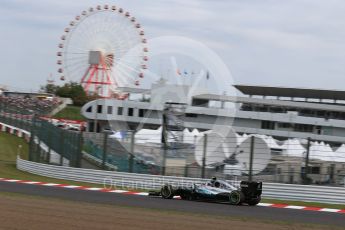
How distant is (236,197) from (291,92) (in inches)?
2347

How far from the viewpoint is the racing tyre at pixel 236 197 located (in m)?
15.4

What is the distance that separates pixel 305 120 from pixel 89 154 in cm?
4705

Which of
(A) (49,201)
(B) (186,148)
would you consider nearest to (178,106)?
(B) (186,148)

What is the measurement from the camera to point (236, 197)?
1544 cm

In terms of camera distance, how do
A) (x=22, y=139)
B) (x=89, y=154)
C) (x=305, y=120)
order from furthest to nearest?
(x=305, y=120) < (x=22, y=139) < (x=89, y=154)

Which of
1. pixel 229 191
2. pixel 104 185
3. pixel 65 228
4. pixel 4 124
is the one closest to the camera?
pixel 65 228

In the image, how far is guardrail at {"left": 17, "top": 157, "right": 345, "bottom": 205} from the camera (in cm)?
1762

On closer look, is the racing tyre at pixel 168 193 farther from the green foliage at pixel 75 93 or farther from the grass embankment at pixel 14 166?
the green foliage at pixel 75 93

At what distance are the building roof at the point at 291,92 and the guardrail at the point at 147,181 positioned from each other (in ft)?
167

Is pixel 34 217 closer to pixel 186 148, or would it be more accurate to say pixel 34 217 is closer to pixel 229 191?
pixel 229 191

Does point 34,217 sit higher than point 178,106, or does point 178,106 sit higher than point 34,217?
point 178,106

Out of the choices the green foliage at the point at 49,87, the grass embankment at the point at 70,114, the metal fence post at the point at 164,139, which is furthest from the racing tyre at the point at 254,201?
the green foliage at the point at 49,87

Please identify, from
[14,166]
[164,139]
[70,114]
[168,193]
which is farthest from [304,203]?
[70,114]

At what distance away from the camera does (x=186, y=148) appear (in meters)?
19.8
